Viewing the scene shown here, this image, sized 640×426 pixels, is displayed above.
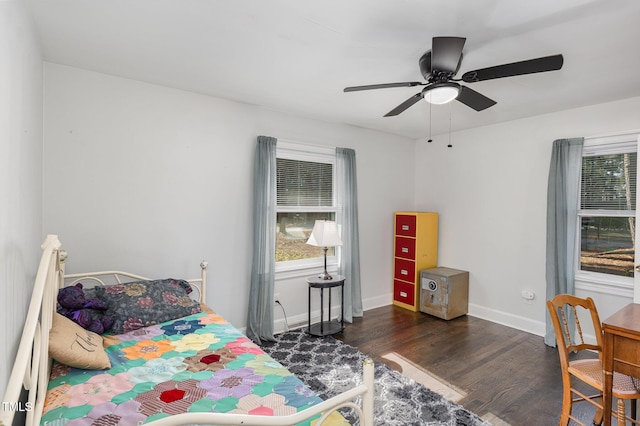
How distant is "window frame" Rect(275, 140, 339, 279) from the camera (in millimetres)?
3816

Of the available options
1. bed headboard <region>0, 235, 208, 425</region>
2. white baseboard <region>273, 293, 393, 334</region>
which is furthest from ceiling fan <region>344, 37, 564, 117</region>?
white baseboard <region>273, 293, 393, 334</region>

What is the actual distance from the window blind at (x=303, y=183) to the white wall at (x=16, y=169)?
2.24 meters

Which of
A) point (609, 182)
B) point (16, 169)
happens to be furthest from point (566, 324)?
point (16, 169)

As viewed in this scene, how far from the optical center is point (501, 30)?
1.97 m

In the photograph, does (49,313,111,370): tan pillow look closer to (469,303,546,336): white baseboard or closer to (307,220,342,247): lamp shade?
(307,220,342,247): lamp shade

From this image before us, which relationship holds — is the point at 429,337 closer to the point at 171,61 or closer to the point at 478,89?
the point at 478,89

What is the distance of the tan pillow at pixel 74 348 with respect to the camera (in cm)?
165

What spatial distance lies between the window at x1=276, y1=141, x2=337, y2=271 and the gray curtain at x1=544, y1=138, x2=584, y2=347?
8.19ft

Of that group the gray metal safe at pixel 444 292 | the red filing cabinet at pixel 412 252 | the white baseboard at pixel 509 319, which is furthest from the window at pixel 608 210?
the red filing cabinet at pixel 412 252

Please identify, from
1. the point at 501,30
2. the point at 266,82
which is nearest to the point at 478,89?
the point at 501,30

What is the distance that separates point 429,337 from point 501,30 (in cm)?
302

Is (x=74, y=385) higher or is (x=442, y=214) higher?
(x=442, y=214)

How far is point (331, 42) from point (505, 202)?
10.3 feet

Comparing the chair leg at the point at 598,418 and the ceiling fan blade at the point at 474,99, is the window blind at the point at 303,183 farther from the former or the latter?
the chair leg at the point at 598,418
